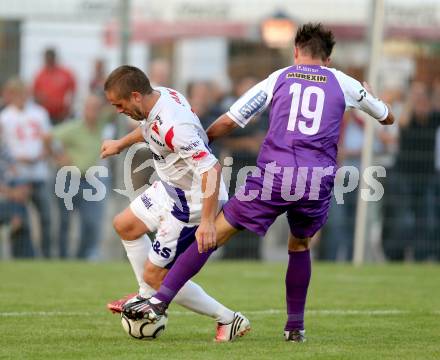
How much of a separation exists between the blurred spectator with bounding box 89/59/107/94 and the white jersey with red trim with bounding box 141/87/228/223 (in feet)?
25.1

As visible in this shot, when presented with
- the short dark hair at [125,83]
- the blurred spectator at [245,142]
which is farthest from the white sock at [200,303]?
the blurred spectator at [245,142]

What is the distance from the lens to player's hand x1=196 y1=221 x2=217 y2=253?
6898 mm

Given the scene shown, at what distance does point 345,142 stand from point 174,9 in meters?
3.67

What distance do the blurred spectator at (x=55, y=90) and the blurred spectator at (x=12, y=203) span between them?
996 millimetres

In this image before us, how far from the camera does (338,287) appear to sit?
11.2 metres

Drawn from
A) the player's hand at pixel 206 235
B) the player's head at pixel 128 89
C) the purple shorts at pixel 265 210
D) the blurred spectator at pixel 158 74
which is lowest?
the player's hand at pixel 206 235

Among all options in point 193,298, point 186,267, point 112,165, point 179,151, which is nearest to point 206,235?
point 186,267

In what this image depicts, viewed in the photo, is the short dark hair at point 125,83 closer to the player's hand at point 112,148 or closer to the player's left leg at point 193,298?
the player's hand at point 112,148

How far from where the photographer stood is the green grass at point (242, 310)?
6719 millimetres

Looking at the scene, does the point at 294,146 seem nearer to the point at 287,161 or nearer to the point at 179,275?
the point at 287,161

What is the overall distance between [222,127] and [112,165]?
25.0 ft

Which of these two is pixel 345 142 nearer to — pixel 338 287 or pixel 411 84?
pixel 411 84

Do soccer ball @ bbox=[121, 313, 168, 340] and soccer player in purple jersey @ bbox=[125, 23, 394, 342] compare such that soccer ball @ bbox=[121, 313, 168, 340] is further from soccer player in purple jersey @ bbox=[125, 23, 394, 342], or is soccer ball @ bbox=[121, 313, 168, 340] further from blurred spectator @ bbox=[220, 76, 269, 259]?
blurred spectator @ bbox=[220, 76, 269, 259]

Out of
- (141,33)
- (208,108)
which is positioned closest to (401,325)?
(208,108)
